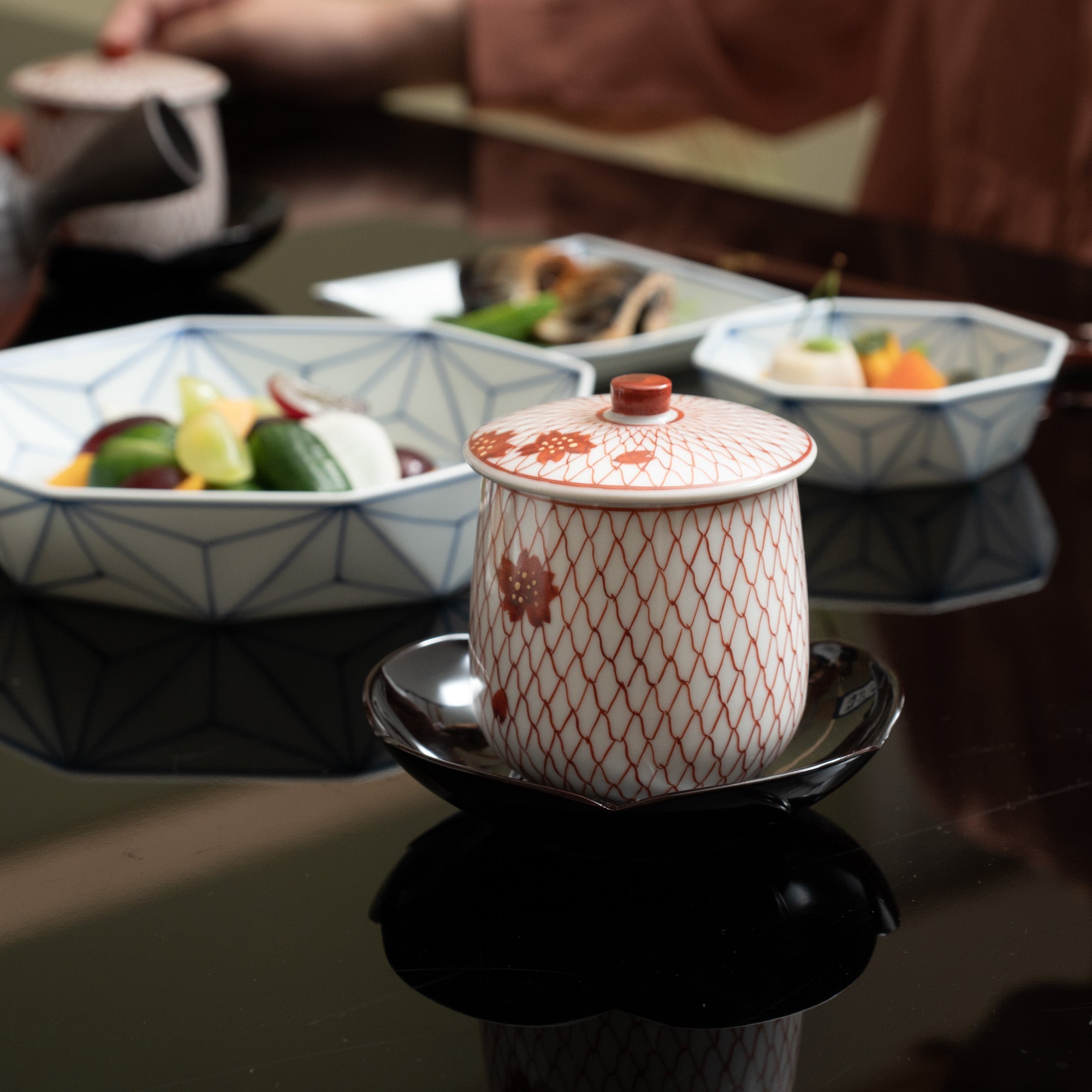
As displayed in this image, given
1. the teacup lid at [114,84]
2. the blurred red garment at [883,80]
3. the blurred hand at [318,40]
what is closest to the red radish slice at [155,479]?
the teacup lid at [114,84]

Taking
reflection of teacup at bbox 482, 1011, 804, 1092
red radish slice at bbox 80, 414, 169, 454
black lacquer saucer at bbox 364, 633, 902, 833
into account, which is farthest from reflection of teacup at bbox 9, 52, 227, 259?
reflection of teacup at bbox 482, 1011, 804, 1092

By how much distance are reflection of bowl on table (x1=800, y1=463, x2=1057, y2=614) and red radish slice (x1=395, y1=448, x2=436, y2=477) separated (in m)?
0.19

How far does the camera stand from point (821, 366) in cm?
72

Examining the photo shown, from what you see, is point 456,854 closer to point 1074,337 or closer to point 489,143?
point 1074,337

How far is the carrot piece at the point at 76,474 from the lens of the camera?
1.97 feet

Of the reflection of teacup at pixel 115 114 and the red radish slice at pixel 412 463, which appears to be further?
the reflection of teacup at pixel 115 114

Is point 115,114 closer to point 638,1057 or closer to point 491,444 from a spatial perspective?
point 491,444

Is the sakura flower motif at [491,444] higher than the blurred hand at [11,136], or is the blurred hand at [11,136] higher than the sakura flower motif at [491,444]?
the sakura flower motif at [491,444]

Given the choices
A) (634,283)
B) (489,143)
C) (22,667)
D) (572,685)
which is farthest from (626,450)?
(489,143)

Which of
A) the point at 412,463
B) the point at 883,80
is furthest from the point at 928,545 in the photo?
the point at 883,80

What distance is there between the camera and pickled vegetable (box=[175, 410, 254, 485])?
1.86 feet

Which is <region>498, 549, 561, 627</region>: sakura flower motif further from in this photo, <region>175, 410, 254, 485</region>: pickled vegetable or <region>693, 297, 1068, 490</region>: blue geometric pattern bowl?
<region>693, 297, 1068, 490</region>: blue geometric pattern bowl

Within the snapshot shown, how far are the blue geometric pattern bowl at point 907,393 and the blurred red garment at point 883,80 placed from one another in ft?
2.26

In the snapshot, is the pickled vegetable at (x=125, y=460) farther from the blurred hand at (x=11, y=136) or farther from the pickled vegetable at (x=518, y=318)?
the blurred hand at (x=11, y=136)
